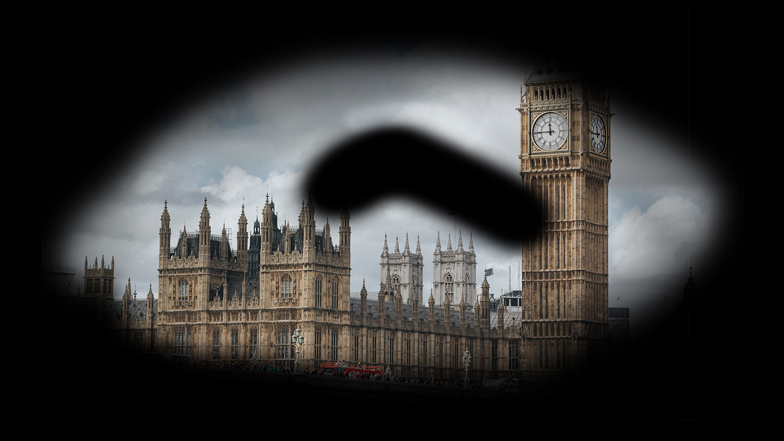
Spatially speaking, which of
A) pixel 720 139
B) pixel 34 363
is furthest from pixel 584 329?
pixel 34 363

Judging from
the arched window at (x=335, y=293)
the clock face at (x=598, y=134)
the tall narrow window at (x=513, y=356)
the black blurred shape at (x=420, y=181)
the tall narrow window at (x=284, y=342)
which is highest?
the clock face at (x=598, y=134)

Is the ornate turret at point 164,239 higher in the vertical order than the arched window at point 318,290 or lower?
higher

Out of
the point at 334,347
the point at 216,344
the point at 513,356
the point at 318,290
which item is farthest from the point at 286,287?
the point at 513,356

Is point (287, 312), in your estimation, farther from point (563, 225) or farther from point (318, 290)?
point (563, 225)

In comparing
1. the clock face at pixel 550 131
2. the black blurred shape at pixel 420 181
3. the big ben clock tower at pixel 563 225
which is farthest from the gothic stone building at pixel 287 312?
the clock face at pixel 550 131

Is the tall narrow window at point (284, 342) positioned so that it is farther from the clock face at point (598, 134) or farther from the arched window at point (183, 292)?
the clock face at point (598, 134)

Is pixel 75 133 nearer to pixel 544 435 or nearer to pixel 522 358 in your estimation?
pixel 544 435
